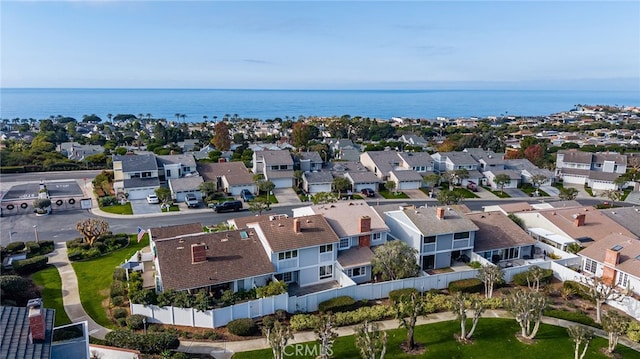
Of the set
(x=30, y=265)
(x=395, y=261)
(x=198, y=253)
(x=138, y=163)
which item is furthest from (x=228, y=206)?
(x=395, y=261)

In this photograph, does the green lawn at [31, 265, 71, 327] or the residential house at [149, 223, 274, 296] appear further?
the residential house at [149, 223, 274, 296]

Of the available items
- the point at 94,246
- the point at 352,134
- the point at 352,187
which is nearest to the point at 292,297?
the point at 94,246

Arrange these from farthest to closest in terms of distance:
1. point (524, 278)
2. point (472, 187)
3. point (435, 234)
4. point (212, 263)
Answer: point (472, 187) < point (435, 234) < point (524, 278) < point (212, 263)

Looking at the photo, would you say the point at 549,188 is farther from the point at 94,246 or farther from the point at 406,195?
the point at 94,246

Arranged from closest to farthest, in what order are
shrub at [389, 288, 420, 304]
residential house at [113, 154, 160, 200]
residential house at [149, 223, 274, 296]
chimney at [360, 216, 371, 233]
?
residential house at [149, 223, 274, 296] < shrub at [389, 288, 420, 304] < chimney at [360, 216, 371, 233] < residential house at [113, 154, 160, 200]

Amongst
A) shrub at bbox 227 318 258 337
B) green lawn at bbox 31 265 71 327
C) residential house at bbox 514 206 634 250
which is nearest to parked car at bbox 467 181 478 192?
residential house at bbox 514 206 634 250

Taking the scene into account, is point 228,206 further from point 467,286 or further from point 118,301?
point 467,286

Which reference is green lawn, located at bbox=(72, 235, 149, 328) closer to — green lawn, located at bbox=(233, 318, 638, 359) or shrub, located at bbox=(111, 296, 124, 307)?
shrub, located at bbox=(111, 296, 124, 307)
